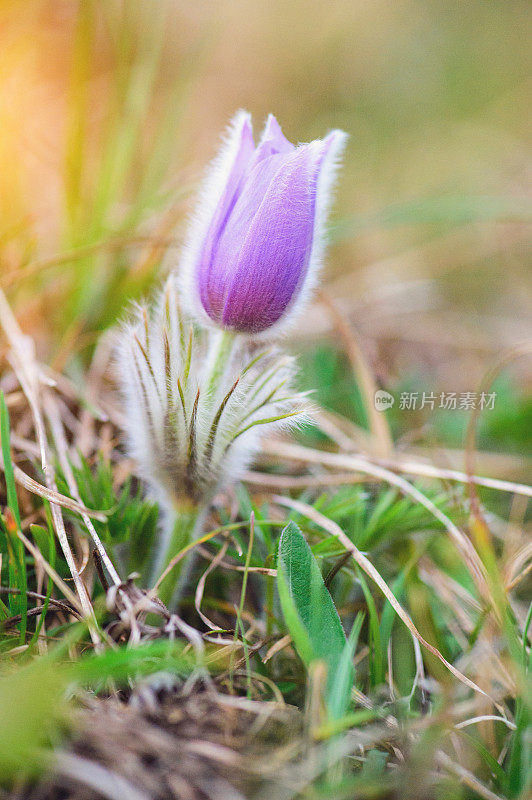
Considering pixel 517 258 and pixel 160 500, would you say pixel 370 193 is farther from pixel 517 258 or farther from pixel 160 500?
pixel 160 500

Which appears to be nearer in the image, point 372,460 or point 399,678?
point 399,678

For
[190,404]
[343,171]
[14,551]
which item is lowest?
[14,551]

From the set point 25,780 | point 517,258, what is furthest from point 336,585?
point 517,258

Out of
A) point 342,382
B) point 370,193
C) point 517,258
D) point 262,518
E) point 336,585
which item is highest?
point 370,193

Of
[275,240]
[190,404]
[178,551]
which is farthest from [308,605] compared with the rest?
[275,240]

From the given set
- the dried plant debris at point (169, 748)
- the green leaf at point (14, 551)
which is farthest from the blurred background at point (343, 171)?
the dried plant debris at point (169, 748)

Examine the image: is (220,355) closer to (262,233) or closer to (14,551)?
(262,233)

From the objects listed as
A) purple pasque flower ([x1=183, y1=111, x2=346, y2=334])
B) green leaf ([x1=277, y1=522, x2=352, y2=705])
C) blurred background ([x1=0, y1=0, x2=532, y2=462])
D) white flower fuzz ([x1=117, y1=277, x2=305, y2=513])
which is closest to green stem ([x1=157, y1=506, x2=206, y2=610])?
white flower fuzz ([x1=117, y1=277, x2=305, y2=513])
